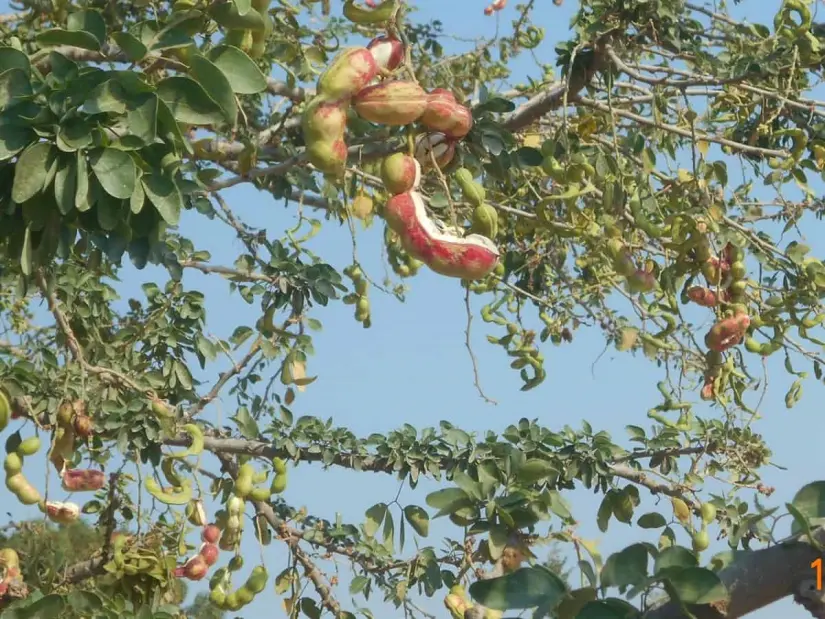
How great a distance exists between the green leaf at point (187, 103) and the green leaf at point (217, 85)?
0.05 feet

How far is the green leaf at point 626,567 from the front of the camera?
92 centimetres

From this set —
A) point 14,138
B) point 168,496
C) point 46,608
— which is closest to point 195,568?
point 168,496

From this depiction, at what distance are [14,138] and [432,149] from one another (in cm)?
60

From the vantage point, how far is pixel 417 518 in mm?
2406

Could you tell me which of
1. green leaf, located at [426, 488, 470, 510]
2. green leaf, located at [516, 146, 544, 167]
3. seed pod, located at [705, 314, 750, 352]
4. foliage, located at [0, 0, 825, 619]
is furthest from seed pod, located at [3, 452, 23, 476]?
seed pod, located at [705, 314, 750, 352]

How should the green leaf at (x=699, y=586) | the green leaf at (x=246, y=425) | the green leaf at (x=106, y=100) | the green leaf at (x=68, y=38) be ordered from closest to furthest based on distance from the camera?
1. the green leaf at (x=699, y=586)
2. the green leaf at (x=106, y=100)
3. the green leaf at (x=68, y=38)
4. the green leaf at (x=246, y=425)

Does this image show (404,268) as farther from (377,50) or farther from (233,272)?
(377,50)

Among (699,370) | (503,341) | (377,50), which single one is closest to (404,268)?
(503,341)

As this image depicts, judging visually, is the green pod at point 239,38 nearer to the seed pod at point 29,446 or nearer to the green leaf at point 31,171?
the green leaf at point 31,171

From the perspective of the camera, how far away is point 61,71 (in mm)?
1552

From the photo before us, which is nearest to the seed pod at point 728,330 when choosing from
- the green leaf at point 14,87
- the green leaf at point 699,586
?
the green leaf at point 14,87

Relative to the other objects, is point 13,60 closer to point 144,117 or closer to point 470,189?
point 144,117

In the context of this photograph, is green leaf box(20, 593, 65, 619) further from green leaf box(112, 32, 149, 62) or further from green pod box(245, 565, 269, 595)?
green leaf box(112, 32, 149, 62)

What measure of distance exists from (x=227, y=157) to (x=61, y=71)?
4.53 feet
